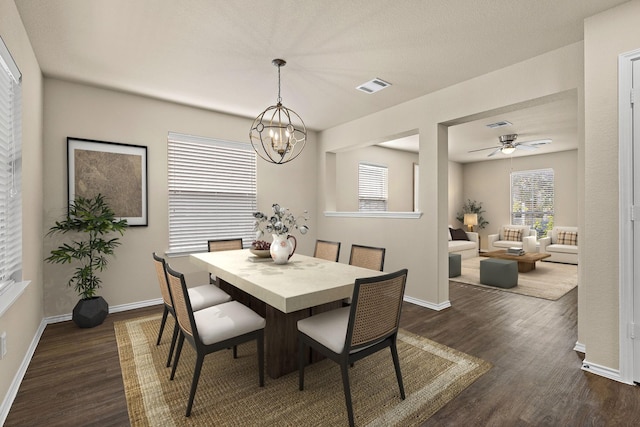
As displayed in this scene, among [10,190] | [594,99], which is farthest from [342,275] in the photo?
[10,190]

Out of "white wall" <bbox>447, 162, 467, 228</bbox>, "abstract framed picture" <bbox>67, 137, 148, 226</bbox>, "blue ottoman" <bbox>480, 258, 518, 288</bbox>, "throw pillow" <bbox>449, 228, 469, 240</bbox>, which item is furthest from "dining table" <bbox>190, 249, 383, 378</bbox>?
"white wall" <bbox>447, 162, 467, 228</bbox>

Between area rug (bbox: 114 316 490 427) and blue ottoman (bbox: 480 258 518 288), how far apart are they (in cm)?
266

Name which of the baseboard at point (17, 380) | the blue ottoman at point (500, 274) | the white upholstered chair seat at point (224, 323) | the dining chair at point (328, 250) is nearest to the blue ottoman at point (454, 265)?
the blue ottoman at point (500, 274)

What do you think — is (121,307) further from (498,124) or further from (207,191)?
(498,124)

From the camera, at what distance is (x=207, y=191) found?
14.7 ft

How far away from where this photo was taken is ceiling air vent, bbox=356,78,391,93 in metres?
3.53

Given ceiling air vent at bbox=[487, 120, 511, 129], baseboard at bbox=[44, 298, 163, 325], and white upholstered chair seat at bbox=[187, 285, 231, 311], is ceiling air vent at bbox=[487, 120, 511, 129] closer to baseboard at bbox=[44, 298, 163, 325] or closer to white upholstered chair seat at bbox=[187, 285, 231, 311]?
white upholstered chair seat at bbox=[187, 285, 231, 311]

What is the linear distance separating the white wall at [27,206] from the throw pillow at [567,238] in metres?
9.08

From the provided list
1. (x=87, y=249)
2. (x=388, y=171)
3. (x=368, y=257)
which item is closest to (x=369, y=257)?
(x=368, y=257)

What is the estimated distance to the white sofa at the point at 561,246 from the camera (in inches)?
267

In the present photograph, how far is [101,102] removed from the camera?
143 inches

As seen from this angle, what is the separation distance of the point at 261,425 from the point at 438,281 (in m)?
2.73

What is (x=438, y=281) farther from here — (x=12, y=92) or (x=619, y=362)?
(x=12, y=92)

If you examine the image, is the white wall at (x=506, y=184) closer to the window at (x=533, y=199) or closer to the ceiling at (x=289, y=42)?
the window at (x=533, y=199)
